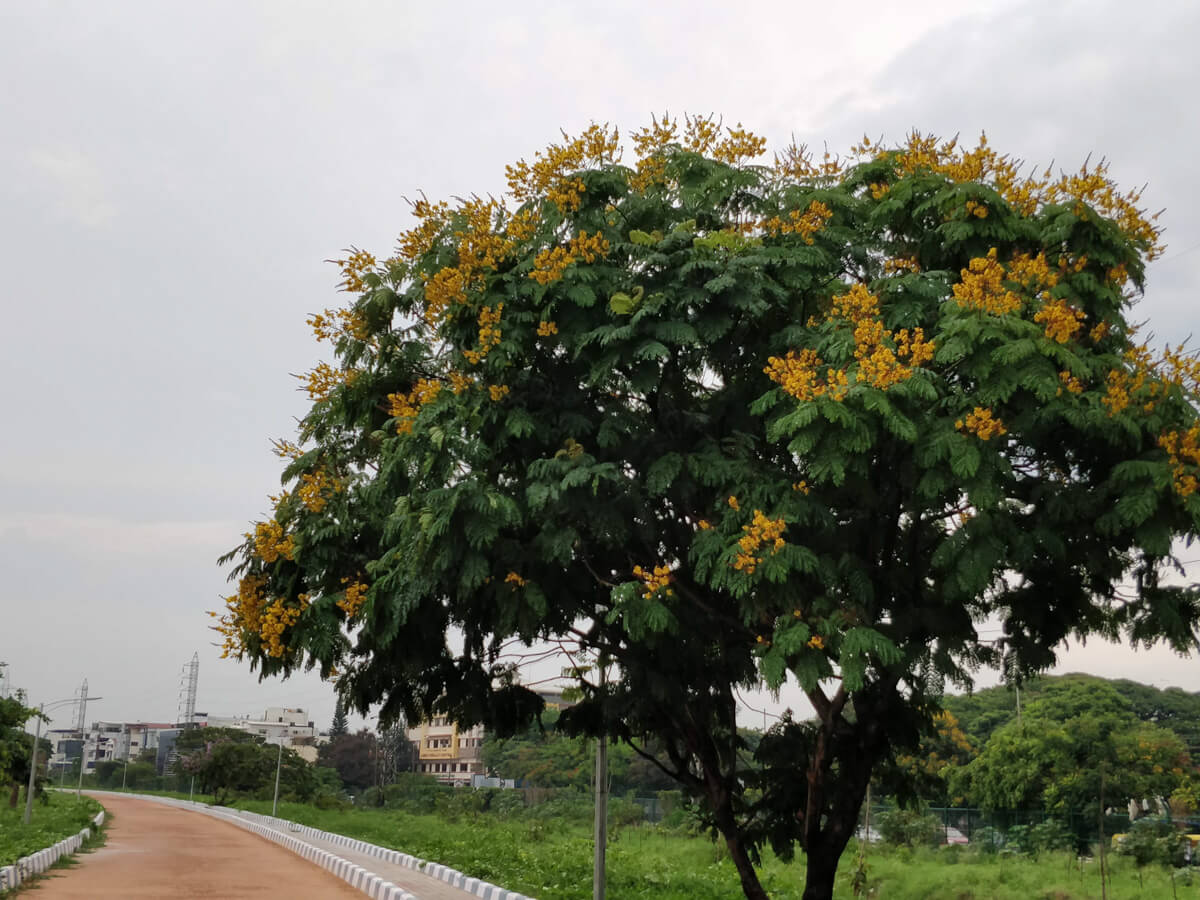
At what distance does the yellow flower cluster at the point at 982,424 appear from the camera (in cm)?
677

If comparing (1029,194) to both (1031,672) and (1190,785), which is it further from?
(1190,785)

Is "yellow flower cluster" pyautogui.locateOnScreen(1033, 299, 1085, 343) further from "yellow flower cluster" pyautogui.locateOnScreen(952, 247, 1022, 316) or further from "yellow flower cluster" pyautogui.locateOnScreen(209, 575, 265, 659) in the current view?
"yellow flower cluster" pyautogui.locateOnScreen(209, 575, 265, 659)

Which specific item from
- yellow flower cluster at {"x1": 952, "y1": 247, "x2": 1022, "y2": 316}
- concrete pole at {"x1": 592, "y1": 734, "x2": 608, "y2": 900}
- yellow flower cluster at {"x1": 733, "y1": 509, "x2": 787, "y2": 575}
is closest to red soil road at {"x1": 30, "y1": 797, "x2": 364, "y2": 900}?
concrete pole at {"x1": 592, "y1": 734, "x2": 608, "y2": 900}

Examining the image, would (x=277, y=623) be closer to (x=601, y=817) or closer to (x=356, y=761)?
(x=601, y=817)

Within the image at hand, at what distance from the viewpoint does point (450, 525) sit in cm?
747

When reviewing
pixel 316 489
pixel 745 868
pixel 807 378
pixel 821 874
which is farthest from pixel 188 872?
pixel 807 378

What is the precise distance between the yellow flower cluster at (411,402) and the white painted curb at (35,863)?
908cm

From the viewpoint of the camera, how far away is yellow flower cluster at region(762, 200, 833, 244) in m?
8.27

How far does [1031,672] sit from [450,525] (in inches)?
199

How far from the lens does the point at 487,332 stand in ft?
26.0

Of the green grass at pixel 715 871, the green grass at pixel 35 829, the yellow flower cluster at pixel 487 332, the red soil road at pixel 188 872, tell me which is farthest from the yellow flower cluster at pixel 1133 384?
the green grass at pixel 35 829

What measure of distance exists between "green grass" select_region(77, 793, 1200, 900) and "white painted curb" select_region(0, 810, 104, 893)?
6.25 m

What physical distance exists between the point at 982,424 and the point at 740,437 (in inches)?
70.1

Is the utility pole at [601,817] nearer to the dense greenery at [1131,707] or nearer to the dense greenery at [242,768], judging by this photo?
the dense greenery at [1131,707]
